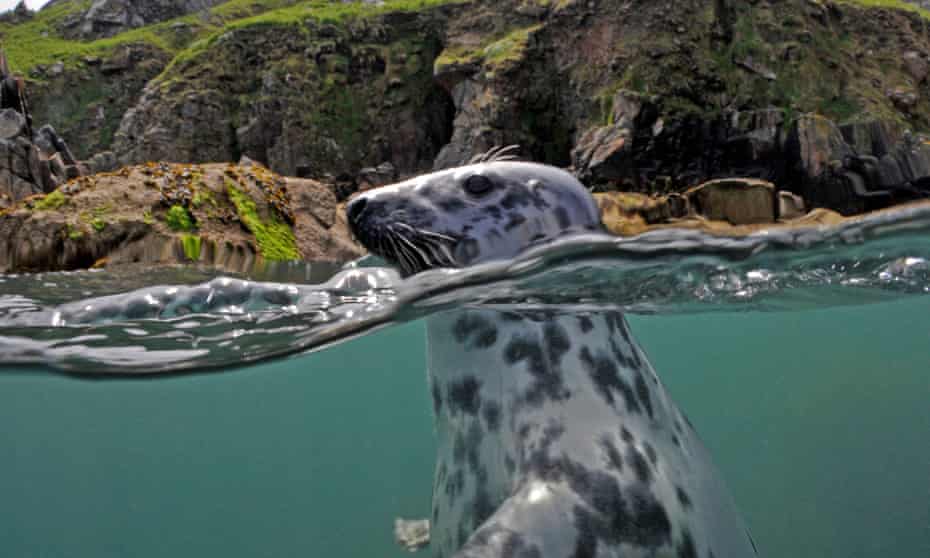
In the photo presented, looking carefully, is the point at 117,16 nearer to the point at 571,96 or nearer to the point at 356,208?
the point at 571,96

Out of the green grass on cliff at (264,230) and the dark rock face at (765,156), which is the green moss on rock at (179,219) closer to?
the green grass on cliff at (264,230)

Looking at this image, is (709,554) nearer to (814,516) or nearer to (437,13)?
(814,516)

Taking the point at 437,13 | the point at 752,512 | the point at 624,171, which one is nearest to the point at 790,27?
the point at 624,171

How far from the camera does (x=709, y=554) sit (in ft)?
8.55

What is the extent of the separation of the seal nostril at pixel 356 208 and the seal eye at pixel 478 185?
0.54 meters

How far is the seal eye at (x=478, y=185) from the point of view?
328 centimetres

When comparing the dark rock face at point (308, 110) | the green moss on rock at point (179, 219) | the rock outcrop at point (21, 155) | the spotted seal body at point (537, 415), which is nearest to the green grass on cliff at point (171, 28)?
the dark rock face at point (308, 110)

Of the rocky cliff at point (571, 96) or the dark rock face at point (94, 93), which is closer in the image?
the rocky cliff at point (571, 96)

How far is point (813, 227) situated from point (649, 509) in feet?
10.8

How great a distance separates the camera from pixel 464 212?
10.8ft

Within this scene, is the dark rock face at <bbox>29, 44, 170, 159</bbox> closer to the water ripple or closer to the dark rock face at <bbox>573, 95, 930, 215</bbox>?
the dark rock face at <bbox>573, 95, 930, 215</bbox>

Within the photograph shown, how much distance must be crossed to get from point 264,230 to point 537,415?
6.68 meters

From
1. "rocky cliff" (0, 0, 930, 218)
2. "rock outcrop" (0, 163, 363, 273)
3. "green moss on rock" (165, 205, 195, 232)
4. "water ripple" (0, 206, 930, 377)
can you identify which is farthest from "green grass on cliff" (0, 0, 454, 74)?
"water ripple" (0, 206, 930, 377)

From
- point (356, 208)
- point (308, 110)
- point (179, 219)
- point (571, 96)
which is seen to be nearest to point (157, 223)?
point (179, 219)
